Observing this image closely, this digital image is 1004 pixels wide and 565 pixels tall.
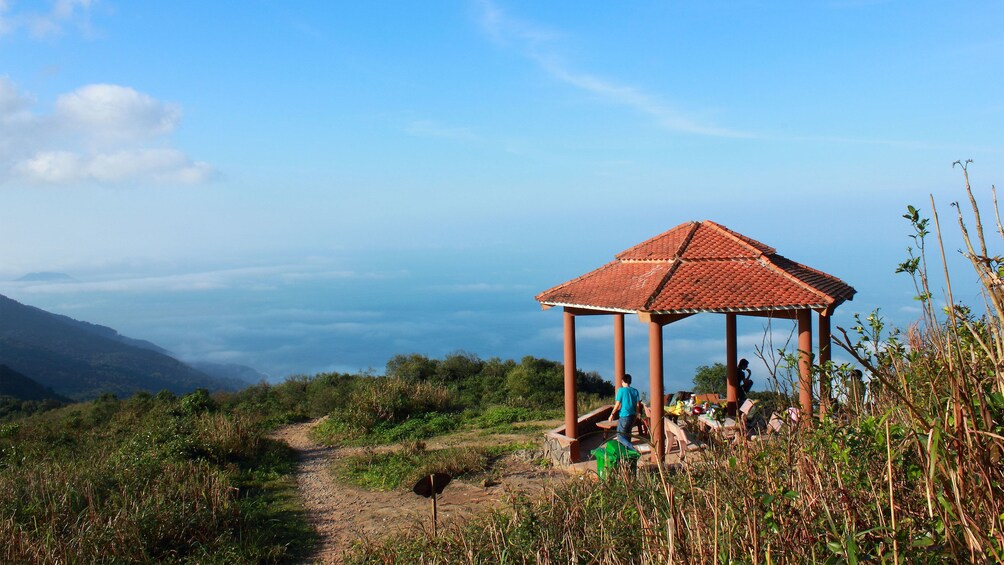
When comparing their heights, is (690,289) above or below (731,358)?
above

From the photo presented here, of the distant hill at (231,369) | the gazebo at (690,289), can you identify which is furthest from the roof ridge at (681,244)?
the distant hill at (231,369)

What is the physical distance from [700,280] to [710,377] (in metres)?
11.3

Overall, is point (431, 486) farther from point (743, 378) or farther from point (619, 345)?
point (743, 378)

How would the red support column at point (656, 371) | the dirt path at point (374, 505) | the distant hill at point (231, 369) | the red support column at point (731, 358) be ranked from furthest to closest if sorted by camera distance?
1. the distant hill at point (231, 369)
2. the red support column at point (731, 358)
3. the red support column at point (656, 371)
4. the dirt path at point (374, 505)

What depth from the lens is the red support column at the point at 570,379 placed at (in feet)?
35.1

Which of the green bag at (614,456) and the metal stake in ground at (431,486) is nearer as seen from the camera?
the metal stake in ground at (431,486)

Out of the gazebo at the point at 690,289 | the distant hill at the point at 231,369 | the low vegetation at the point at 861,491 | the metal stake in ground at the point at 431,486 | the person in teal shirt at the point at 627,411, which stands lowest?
the distant hill at the point at 231,369

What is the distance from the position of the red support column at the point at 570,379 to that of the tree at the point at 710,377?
30.5 ft

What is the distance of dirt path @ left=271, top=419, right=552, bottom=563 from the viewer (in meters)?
7.84

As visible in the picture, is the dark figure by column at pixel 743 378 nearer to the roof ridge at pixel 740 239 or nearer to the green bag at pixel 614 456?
the roof ridge at pixel 740 239

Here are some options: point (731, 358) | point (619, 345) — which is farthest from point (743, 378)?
point (619, 345)

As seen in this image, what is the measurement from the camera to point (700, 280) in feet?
32.5

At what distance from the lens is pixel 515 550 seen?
5.18 meters

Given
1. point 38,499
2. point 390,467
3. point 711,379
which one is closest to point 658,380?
point 390,467
